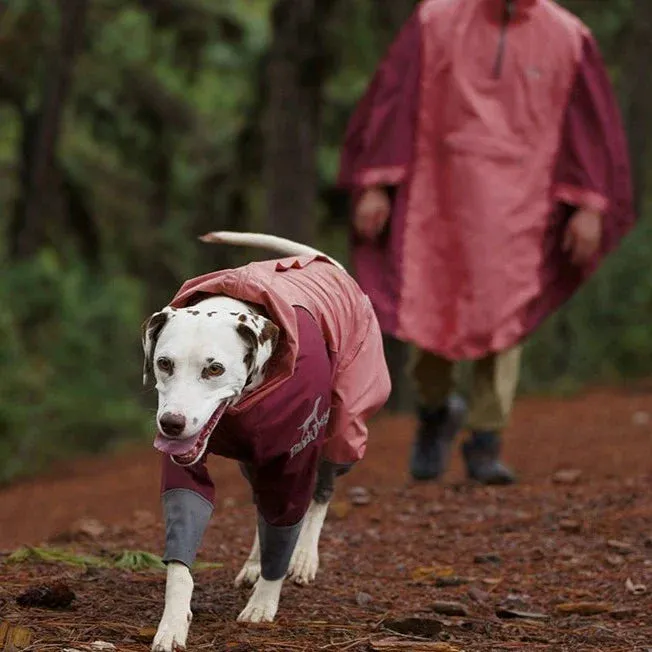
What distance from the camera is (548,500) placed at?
7.04 meters

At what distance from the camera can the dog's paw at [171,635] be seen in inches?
151

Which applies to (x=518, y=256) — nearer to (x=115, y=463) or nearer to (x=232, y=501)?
(x=232, y=501)

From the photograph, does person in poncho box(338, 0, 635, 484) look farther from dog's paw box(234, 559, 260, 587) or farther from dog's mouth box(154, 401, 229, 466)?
dog's mouth box(154, 401, 229, 466)

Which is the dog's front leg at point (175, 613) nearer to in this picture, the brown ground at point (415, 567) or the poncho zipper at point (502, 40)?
the brown ground at point (415, 567)

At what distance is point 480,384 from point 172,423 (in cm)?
426

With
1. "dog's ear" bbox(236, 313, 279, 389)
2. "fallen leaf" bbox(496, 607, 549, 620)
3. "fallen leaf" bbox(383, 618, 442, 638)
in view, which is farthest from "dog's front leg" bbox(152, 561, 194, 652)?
"fallen leaf" bbox(496, 607, 549, 620)

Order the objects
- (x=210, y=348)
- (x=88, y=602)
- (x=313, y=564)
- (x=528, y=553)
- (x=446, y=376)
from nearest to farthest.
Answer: (x=210, y=348), (x=88, y=602), (x=313, y=564), (x=528, y=553), (x=446, y=376)

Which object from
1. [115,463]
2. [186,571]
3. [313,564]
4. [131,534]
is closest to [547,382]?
[115,463]

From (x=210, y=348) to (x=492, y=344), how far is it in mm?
3832

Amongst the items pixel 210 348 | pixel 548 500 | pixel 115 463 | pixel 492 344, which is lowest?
pixel 115 463

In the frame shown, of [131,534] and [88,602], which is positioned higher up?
[88,602]

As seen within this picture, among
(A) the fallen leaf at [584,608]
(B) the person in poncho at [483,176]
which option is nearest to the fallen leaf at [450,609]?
(A) the fallen leaf at [584,608]

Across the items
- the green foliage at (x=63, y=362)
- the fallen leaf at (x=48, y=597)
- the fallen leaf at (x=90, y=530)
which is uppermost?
the fallen leaf at (x=48, y=597)

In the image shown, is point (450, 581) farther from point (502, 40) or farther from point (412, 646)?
point (502, 40)
